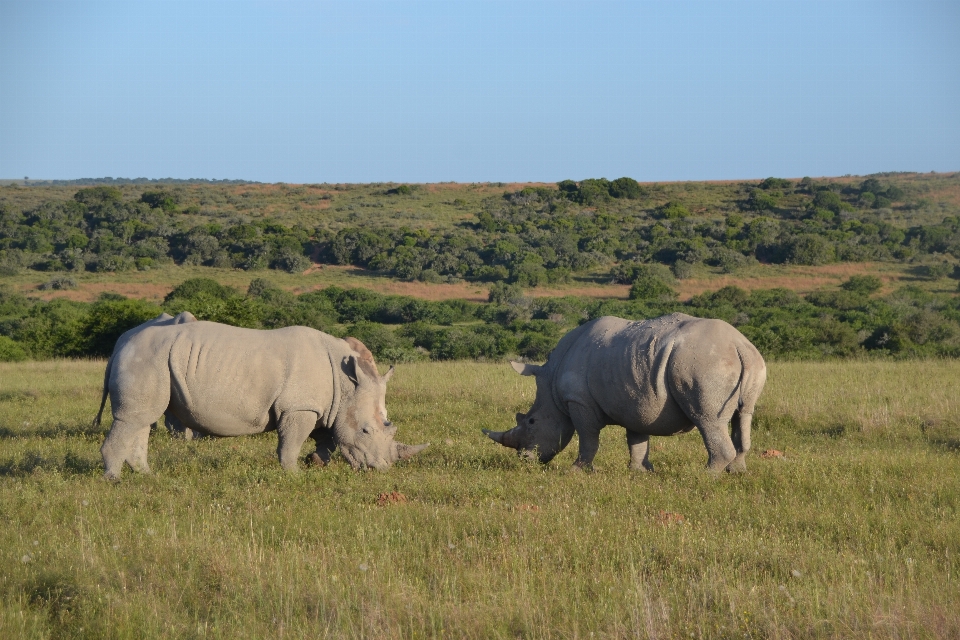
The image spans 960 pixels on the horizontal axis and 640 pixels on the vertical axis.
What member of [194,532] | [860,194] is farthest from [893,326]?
[860,194]

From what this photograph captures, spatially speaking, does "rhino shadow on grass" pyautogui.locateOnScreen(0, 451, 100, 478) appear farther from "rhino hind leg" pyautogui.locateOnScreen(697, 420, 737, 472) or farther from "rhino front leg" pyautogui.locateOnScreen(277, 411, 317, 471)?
"rhino hind leg" pyautogui.locateOnScreen(697, 420, 737, 472)

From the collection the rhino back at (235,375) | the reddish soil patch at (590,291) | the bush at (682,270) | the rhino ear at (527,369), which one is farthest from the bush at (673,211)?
the rhino back at (235,375)

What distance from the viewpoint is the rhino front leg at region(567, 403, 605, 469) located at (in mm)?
10891

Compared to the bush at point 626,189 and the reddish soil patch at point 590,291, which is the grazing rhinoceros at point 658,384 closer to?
the reddish soil patch at point 590,291

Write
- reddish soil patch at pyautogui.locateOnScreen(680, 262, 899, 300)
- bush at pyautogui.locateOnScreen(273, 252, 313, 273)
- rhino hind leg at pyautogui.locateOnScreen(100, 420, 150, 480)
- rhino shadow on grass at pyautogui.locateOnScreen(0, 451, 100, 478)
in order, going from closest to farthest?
rhino hind leg at pyautogui.locateOnScreen(100, 420, 150, 480) < rhino shadow on grass at pyautogui.locateOnScreen(0, 451, 100, 478) < reddish soil patch at pyautogui.locateOnScreen(680, 262, 899, 300) < bush at pyautogui.locateOnScreen(273, 252, 313, 273)

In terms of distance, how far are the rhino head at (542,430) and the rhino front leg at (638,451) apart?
0.67 m

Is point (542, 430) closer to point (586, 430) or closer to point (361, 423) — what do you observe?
point (586, 430)

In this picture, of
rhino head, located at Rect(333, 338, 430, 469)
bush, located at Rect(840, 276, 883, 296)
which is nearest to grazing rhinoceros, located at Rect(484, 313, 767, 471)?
rhino head, located at Rect(333, 338, 430, 469)

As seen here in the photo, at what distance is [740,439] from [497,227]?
5596cm

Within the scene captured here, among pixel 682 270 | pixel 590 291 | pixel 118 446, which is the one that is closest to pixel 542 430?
pixel 118 446

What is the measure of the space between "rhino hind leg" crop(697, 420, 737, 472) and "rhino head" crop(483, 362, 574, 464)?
1.65m

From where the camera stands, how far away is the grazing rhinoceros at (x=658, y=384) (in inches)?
399

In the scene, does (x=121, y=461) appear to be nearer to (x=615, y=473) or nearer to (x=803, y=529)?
(x=615, y=473)

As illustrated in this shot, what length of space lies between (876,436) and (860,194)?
225 feet
